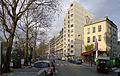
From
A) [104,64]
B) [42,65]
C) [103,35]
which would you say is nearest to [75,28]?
[103,35]

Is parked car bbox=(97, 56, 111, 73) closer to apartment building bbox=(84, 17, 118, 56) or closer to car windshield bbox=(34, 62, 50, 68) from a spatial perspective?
car windshield bbox=(34, 62, 50, 68)

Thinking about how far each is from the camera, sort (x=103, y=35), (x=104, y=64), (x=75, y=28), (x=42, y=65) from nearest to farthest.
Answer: (x=42, y=65) < (x=104, y=64) < (x=103, y=35) < (x=75, y=28)

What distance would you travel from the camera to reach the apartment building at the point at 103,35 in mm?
36719

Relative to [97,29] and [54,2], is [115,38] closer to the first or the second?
[97,29]

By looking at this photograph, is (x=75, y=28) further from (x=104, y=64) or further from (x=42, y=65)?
(x=42, y=65)

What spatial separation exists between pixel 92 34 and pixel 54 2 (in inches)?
1129

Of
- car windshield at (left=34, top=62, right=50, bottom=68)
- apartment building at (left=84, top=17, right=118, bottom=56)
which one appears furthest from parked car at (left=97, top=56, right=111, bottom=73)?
apartment building at (left=84, top=17, right=118, bottom=56)

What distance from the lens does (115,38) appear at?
1710 inches

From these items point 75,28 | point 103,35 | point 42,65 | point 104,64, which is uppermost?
point 75,28

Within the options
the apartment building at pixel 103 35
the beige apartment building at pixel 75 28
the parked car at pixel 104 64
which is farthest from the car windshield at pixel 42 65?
the beige apartment building at pixel 75 28

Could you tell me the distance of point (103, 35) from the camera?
3691 cm

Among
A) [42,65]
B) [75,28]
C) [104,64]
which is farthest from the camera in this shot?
[75,28]

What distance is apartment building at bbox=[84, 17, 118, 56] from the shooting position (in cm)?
3672

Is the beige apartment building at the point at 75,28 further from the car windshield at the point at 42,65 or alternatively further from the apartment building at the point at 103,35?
the car windshield at the point at 42,65
